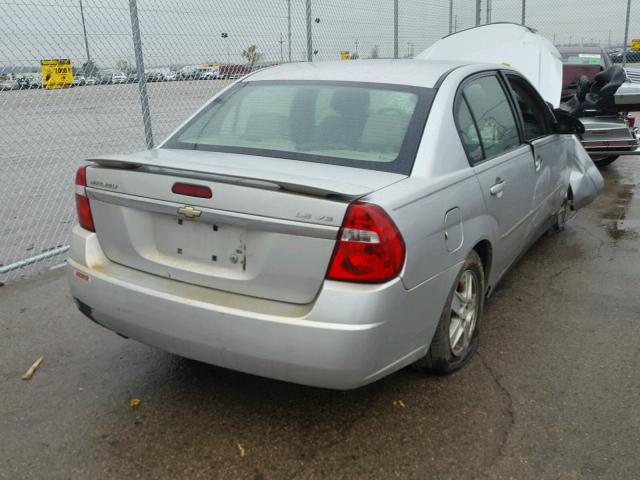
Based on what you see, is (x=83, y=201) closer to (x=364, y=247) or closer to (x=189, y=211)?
(x=189, y=211)

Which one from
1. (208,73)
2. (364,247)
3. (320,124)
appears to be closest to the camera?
(364,247)

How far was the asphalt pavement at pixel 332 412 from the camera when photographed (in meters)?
2.48

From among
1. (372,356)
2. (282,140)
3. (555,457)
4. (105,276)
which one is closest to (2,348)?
(105,276)

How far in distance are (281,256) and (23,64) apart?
3279mm

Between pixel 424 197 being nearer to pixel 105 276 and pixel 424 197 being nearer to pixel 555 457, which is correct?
pixel 555 457

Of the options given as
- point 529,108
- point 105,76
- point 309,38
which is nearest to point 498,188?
point 529,108

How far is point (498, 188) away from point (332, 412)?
1.51 meters

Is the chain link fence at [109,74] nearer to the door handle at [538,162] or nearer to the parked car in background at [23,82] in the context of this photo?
Answer: the parked car in background at [23,82]

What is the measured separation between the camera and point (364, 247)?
2.28 meters

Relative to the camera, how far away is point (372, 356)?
92.3 inches

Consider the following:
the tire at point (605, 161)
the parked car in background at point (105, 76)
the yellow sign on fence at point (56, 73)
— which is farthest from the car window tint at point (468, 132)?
the tire at point (605, 161)

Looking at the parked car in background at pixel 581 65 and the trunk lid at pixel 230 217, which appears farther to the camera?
the parked car in background at pixel 581 65

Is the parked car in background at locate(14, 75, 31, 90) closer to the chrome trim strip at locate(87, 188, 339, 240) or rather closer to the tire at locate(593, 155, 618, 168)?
the chrome trim strip at locate(87, 188, 339, 240)

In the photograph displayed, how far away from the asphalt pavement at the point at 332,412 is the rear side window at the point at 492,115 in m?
1.12
